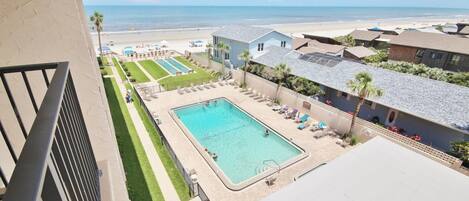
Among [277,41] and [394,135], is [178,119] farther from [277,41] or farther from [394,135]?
[277,41]

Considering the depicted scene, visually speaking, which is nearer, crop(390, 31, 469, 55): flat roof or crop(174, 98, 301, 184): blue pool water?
crop(174, 98, 301, 184): blue pool water

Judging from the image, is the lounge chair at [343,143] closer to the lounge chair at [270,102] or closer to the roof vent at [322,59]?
the lounge chair at [270,102]

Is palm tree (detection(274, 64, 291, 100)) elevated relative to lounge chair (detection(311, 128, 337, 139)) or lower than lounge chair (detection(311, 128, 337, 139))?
elevated

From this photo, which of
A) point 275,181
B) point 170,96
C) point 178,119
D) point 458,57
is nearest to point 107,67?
point 170,96

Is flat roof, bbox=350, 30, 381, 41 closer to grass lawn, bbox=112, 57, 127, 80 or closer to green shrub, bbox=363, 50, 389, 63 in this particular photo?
green shrub, bbox=363, 50, 389, 63

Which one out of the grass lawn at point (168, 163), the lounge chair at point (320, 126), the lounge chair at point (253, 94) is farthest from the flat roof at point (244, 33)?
the grass lawn at point (168, 163)

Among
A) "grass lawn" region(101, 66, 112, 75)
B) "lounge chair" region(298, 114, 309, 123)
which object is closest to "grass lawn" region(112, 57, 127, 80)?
"grass lawn" region(101, 66, 112, 75)

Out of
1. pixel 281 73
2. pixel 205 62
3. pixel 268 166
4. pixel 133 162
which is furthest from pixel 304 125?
pixel 205 62
